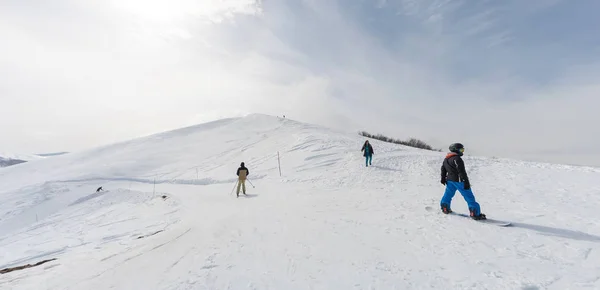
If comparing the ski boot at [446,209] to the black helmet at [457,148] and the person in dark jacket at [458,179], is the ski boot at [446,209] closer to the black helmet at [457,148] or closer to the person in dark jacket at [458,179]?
the person in dark jacket at [458,179]

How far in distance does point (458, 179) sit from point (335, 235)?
13.8 feet

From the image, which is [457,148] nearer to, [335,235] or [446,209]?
[446,209]

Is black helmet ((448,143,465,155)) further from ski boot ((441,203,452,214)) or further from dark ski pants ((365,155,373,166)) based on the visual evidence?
dark ski pants ((365,155,373,166))

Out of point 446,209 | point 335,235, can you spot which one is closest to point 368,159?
point 446,209

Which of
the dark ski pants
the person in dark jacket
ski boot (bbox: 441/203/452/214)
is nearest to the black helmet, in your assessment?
the person in dark jacket

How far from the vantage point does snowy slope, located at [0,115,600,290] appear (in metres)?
4.82

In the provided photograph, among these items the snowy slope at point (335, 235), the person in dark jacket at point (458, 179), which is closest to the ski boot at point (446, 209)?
the person in dark jacket at point (458, 179)

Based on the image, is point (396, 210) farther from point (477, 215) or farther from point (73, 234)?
point (73, 234)

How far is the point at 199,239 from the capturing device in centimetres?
731

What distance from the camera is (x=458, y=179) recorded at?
802 cm

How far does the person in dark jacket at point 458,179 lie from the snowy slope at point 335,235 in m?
0.48

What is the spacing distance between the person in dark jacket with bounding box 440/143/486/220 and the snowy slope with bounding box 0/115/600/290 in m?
0.48

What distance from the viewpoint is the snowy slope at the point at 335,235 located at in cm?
482

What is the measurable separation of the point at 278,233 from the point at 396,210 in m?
4.63
